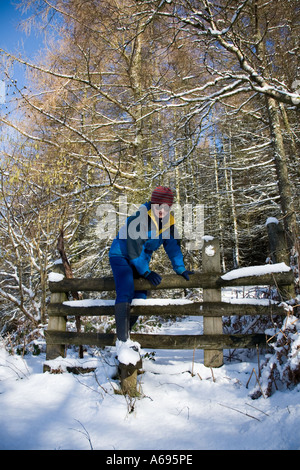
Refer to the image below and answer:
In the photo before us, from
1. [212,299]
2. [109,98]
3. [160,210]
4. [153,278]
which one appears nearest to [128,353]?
[153,278]

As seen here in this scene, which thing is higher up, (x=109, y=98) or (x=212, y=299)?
(x=109, y=98)

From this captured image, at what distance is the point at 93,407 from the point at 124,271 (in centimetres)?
118

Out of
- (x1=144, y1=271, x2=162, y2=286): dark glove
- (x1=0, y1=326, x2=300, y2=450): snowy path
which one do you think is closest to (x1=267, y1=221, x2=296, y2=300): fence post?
(x1=0, y1=326, x2=300, y2=450): snowy path

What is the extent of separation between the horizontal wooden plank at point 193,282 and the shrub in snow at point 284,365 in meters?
0.55

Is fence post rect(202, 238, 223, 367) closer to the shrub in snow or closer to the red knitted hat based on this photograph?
the shrub in snow

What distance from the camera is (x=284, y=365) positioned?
240 centimetres

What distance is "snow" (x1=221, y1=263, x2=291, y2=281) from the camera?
310 centimetres

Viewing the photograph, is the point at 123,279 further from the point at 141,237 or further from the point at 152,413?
the point at 152,413

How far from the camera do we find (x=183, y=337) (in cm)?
325

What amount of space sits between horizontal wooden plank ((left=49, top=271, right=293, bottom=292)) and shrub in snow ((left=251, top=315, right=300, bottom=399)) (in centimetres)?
55

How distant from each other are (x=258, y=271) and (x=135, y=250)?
1378mm

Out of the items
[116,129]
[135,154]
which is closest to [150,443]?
[135,154]

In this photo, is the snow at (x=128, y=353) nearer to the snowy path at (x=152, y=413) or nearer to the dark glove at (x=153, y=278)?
the snowy path at (x=152, y=413)

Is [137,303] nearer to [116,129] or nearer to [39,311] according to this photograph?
[39,311]
